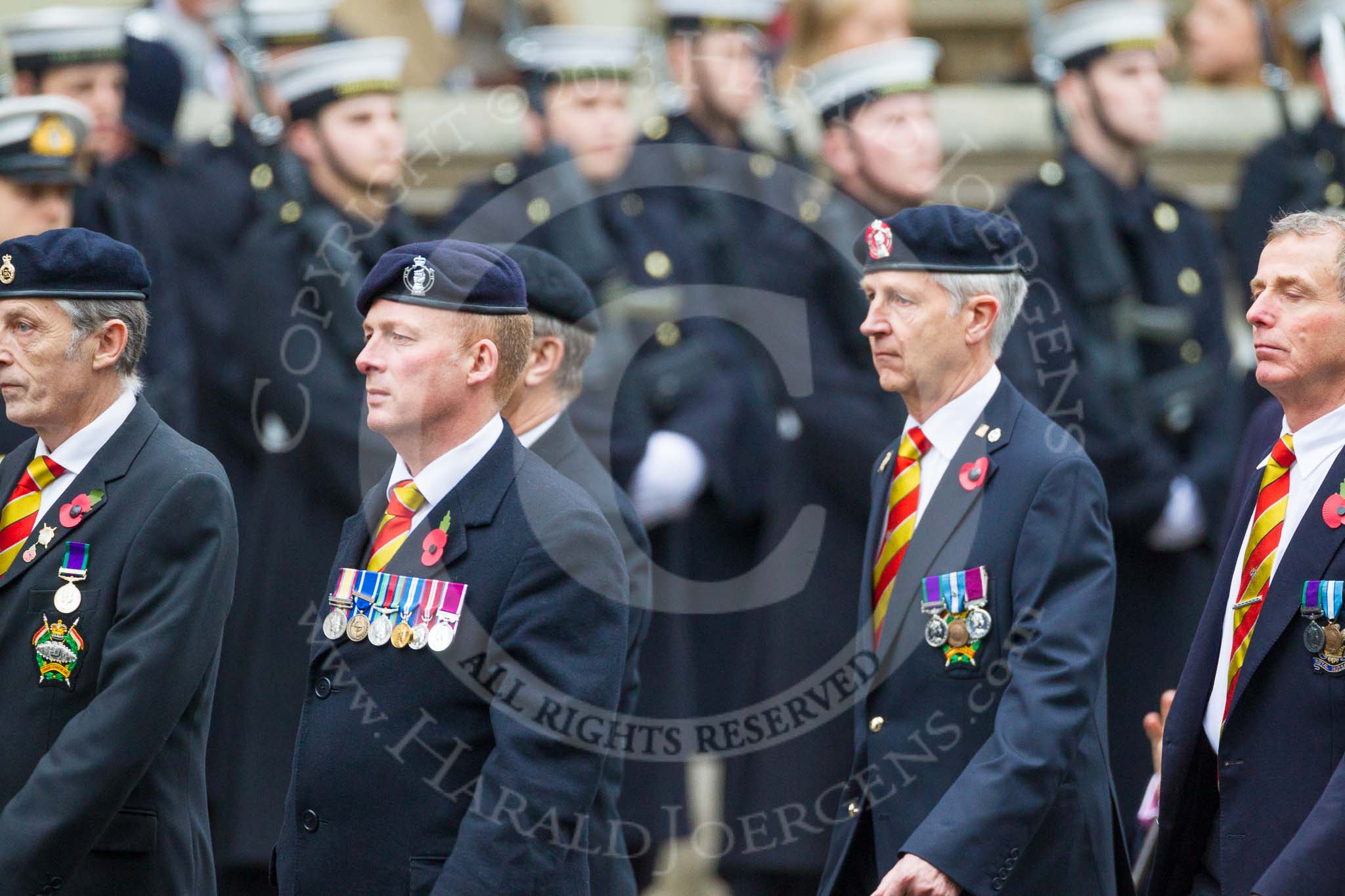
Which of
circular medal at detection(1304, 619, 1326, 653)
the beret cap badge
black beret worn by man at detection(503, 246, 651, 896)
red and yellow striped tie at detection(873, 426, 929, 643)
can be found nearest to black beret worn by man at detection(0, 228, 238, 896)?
black beret worn by man at detection(503, 246, 651, 896)

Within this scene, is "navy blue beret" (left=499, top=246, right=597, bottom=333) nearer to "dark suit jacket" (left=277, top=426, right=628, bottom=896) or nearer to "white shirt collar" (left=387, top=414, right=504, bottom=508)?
"white shirt collar" (left=387, top=414, right=504, bottom=508)

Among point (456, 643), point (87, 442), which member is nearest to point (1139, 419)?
point (456, 643)

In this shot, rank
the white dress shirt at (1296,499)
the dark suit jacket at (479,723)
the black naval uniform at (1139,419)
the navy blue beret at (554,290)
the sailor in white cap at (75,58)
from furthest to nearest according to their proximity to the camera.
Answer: the sailor in white cap at (75,58) → the black naval uniform at (1139,419) → the navy blue beret at (554,290) → the white dress shirt at (1296,499) → the dark suit jacket at (479,723)

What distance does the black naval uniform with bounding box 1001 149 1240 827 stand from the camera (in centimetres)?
644

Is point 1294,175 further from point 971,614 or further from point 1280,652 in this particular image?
point 1280,652

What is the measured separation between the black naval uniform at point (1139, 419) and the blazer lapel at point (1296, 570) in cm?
210

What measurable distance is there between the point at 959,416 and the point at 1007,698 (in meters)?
0.65

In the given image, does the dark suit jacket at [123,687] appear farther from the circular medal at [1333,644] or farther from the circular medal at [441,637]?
the circular medal at [1333,644]

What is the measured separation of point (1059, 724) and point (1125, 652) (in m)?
2.50

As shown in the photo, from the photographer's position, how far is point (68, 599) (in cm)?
408

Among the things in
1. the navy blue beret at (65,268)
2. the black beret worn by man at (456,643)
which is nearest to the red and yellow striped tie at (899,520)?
the black beret worn by man at (456,643)

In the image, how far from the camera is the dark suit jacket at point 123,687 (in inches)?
154

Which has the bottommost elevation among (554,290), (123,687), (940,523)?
(123,687)

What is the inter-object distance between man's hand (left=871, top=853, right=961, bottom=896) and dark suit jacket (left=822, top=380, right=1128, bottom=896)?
0.08 feet
